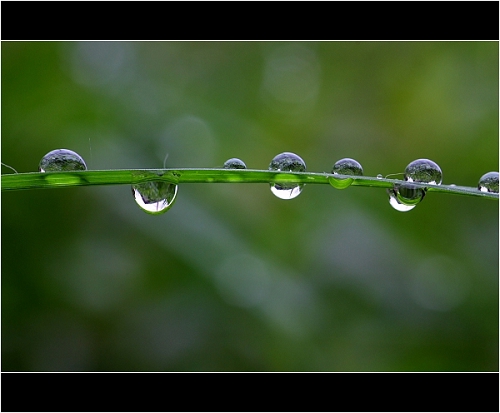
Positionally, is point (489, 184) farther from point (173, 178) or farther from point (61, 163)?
point (61, 163)

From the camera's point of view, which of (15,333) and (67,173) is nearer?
(67,173)

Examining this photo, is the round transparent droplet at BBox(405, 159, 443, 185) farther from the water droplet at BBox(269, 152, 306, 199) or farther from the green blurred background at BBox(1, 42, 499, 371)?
the green blurred background at BBox(1, 42, 499, 371)

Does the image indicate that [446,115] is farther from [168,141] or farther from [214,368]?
[214,368]

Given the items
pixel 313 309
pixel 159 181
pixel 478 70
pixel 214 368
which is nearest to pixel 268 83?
pixel 478 70

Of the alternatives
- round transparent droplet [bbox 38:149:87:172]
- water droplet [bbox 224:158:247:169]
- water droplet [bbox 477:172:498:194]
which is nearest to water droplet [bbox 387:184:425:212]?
water droplet [bbox 477:172:498:194]

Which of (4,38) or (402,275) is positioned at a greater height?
(4,38)

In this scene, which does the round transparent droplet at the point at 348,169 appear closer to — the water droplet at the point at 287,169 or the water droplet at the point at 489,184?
the water droplet at the point at 287,169
